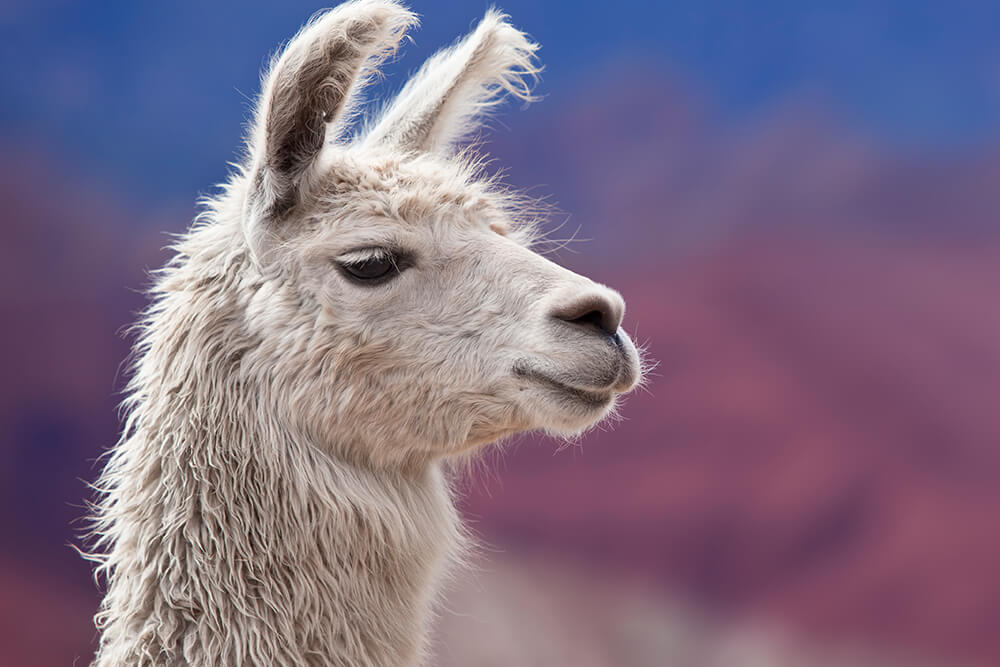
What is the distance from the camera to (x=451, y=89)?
1.97 m

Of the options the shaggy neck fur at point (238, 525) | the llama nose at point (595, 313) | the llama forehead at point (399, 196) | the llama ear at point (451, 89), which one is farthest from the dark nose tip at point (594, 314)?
the llama ear at point (451, 89)

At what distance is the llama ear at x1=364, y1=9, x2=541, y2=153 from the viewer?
1.96 metres

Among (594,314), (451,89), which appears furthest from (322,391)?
(451,89)

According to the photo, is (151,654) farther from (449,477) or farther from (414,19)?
(414,19)

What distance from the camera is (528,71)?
2104 mm

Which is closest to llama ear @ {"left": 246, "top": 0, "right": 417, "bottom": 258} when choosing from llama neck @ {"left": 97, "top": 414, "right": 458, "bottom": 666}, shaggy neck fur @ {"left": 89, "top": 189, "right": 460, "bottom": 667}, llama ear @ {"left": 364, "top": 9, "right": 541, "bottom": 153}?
shaggy neck fur @ {"left": 89, "top": 189, "right": 460, "bottom": 667}

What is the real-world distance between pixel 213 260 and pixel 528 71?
833mm

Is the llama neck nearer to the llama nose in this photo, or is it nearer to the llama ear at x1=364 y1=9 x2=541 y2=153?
the llama nose

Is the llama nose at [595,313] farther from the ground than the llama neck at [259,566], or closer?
farther from the ground

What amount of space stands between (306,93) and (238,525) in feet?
2.30

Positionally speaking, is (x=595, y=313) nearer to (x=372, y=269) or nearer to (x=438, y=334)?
(x=438, y=334)

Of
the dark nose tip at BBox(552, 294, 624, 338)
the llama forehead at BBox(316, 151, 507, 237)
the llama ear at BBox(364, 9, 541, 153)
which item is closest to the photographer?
the dark nose tip at BBox(552, 294, 624, 338)

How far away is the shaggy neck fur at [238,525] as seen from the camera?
150cm

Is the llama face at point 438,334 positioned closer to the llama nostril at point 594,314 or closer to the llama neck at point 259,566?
the llama nostril at point 594,314
